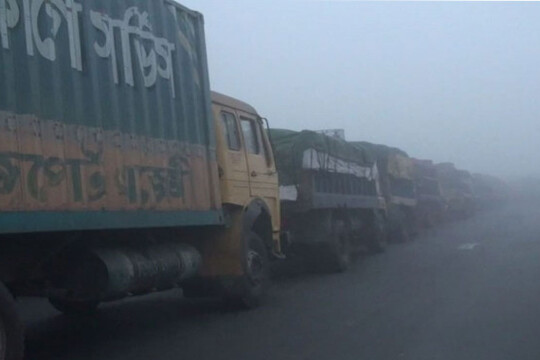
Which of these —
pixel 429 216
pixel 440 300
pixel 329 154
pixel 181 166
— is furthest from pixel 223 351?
pixel 429 216

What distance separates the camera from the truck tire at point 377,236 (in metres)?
22.7

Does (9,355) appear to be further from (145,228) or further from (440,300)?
(440,300)

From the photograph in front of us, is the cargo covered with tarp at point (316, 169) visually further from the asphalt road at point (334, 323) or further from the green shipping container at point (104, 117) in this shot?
the green shipping container at point (104, 117)

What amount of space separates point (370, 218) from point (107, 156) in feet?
47.1

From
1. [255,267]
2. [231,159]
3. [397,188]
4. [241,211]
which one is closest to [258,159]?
[231,159]

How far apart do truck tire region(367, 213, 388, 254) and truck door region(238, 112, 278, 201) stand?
9.31 m

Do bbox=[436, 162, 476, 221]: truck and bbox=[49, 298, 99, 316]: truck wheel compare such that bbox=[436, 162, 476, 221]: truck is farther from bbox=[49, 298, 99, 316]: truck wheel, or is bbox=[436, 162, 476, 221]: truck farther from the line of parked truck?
bbox=[49, 298, 99, 316]: truck wheel

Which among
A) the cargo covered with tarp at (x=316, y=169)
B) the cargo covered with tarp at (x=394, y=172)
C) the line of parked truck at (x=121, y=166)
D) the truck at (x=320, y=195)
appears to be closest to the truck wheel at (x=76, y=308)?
the line of parked truck at (x=121, y=166)

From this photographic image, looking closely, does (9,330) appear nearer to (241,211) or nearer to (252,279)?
(241,211)

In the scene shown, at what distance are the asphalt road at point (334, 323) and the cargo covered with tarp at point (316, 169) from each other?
161cm

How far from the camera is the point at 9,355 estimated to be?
24.0ft

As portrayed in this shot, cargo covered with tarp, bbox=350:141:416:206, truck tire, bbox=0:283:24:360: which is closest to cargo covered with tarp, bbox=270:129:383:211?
cargo covered with tarp, bbox=350:141:416:206

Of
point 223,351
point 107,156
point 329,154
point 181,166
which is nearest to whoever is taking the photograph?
point 107,156

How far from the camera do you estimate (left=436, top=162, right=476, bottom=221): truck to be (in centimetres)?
4162
